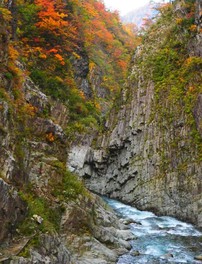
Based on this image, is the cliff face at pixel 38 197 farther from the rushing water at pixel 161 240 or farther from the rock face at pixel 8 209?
the rushing water at pixel 161 240

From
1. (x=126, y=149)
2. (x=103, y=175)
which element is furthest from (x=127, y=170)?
(x=103, y=175)

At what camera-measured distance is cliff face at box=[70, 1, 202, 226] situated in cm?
2658

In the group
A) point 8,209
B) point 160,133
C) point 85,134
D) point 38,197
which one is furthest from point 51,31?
point 8,209

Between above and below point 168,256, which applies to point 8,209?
above

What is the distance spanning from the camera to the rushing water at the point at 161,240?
16.8 metres

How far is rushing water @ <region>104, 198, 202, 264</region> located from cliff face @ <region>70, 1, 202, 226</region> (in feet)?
5.07

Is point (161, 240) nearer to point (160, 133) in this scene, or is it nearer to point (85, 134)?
point (160, 133)

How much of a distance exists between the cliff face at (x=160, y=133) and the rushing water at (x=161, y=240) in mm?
1545

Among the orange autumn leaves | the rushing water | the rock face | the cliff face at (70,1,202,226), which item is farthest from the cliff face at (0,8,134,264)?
the orange autumn leaves

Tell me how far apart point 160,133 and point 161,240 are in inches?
466

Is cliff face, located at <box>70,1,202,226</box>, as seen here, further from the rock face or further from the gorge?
the rock face

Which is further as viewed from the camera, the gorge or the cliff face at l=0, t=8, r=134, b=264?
the gorge

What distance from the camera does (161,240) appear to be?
20109mm

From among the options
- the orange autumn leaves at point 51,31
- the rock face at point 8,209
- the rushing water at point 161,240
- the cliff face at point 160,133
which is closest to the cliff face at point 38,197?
the rock face at point 8,209
